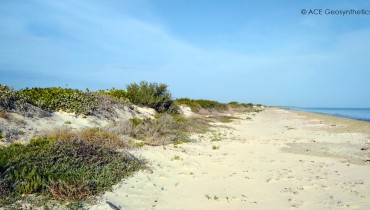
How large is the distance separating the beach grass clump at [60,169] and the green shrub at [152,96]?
12.7 metres

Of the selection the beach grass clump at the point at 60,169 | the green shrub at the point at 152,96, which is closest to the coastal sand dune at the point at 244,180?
the beach grass clump at the point at 60,169

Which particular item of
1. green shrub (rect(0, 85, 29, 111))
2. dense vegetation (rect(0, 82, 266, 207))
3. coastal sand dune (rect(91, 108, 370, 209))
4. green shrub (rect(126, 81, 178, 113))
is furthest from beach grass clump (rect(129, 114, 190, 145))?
green shrub (rect(126, 81, 178, 113))

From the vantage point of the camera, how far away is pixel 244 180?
6859 mm

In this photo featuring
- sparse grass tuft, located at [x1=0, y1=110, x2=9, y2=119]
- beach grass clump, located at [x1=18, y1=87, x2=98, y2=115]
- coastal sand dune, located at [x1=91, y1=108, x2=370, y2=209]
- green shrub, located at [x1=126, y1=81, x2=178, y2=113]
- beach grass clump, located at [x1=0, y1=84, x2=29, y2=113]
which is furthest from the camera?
green shrub, located at [x1=126, y1=81, x2=178, y2=113]

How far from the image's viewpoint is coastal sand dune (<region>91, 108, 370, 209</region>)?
17.6 feet

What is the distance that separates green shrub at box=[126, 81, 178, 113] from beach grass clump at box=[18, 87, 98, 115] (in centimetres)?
615

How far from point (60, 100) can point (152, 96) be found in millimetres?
8516

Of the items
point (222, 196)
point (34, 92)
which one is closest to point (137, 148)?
point (222, 196)

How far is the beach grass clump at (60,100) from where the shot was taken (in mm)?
11586

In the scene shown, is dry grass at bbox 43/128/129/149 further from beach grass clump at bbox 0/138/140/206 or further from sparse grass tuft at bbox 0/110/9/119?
sparse grass tuft at bbox 0/110/9/119

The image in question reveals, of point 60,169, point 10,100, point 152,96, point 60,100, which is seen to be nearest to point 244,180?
point 60,169

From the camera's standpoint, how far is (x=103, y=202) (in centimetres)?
496

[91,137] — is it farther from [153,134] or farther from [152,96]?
[152,96]

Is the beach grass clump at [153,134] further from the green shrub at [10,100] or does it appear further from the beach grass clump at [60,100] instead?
the green shrub at [10,100]
